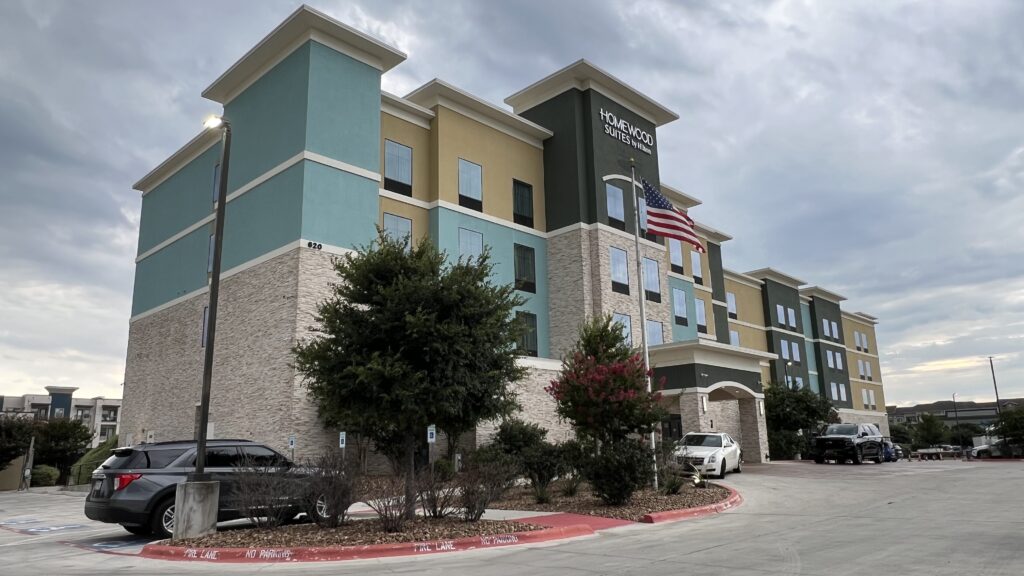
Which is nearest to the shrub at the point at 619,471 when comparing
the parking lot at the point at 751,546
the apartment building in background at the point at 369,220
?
the parking lot at the point at 751,546

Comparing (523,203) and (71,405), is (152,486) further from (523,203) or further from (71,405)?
(71,405)

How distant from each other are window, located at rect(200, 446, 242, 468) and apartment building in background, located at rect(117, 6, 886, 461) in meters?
10.2

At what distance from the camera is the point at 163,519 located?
42.0 ft

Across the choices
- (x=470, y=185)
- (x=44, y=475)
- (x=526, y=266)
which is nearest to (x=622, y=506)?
(x=526, y=266)

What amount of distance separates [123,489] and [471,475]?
6.11 metres

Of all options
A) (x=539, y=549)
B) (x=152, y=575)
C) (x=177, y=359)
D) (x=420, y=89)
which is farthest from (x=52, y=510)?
(x=420, y=89)

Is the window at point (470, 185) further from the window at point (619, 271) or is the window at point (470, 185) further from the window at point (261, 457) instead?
the window at point (261, 457)

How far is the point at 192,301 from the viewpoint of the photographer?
111 ft

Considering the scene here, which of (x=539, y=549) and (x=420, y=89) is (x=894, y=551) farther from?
(x=420, y=89)

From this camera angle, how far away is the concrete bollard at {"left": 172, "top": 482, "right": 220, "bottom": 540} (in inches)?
461

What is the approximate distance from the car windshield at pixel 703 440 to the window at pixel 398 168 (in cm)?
1565

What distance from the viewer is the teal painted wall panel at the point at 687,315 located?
4403 centimetres

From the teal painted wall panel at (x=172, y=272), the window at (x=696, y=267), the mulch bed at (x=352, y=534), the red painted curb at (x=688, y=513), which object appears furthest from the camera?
the window at (x=696, y=267)

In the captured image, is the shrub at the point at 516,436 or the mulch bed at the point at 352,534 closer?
the mulch bed at the point at 352,534
